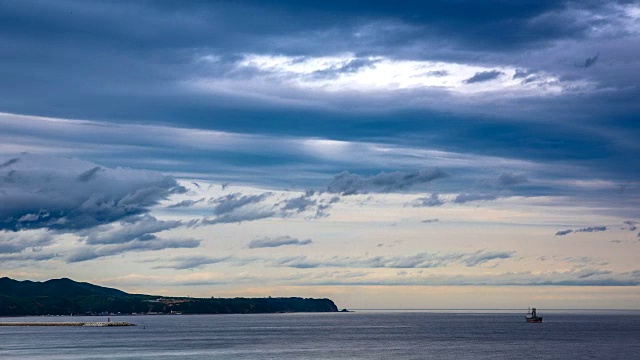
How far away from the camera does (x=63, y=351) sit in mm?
199250

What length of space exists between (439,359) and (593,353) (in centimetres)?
3865

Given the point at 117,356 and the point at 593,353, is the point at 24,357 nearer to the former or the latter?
the point at 117,356

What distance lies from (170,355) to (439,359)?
58.1 metres

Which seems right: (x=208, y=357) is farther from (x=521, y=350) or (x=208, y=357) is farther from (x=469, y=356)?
(x=521, y=350)

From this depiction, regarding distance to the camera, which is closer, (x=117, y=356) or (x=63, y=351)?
(x=117, y=356)

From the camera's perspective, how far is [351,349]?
656 feet

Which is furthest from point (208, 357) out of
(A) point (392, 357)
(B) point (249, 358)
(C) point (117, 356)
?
(A) point (392, 357)

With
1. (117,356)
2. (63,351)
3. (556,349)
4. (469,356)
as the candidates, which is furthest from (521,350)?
(63,351)

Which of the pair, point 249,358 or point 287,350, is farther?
point 287,350

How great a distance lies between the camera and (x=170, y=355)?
180750mm

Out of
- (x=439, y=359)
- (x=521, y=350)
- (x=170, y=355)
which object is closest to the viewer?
(x=439, y=359)

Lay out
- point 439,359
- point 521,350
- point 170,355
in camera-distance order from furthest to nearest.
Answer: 1. point 521,350
2. point 170,355
3. point 439,359

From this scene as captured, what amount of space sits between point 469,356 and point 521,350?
23166 millimetres

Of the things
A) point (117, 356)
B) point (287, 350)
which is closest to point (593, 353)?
point (287, 350)
